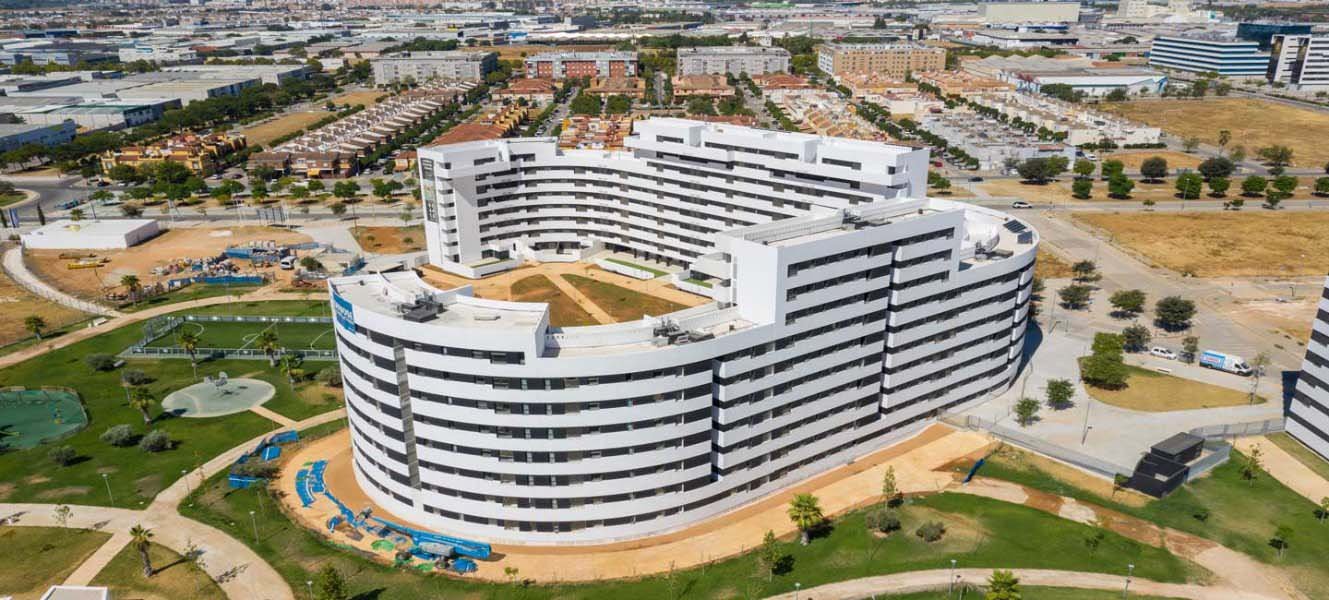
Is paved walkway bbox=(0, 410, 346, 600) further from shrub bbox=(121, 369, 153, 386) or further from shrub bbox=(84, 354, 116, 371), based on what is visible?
shrub bbox=(84, 354, 116, 371)

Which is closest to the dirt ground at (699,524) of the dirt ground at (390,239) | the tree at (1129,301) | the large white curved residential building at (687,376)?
the large white curved residential building at (687,376)

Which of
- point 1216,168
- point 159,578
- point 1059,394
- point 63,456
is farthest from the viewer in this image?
point 1216,168

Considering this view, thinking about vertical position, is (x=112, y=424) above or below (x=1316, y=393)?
below

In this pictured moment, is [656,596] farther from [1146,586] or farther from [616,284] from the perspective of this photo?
[616,284]

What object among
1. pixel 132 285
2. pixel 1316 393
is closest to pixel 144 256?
pixel 132 285

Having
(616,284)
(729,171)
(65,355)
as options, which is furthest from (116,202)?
(729,171)

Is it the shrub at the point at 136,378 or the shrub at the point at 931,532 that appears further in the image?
the shrub at the point at 136,378

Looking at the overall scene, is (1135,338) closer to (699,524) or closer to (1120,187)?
(699,524)

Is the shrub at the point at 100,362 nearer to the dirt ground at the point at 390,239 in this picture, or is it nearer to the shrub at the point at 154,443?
the shrub at the point at 154,443
